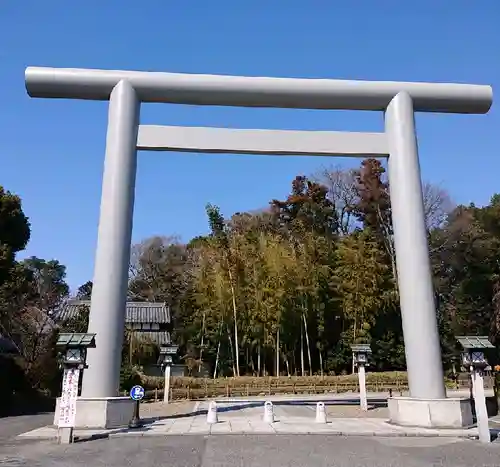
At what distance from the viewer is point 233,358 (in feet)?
80.0

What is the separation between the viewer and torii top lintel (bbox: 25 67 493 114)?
10.1 m

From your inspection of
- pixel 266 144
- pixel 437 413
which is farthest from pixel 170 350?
pixel 437 413

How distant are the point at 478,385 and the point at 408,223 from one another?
353 cm

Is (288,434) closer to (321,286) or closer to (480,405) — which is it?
(480,405)

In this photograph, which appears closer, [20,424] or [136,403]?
[136,403]

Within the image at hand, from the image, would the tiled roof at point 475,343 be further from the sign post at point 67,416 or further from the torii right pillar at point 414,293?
the sign post at point 67,416

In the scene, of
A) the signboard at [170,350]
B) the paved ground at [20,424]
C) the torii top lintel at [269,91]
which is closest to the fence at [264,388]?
the signboard at [170,350]

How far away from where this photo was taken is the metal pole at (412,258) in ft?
30.0

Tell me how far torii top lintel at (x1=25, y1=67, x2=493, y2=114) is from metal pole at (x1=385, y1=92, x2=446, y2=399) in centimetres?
54

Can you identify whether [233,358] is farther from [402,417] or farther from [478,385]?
[478,385]

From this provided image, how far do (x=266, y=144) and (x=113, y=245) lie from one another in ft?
12.7

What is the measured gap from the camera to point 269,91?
10.4 m

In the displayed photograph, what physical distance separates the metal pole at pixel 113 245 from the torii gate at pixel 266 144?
0.8 inches

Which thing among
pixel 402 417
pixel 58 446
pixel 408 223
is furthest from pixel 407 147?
pixel 58 446
